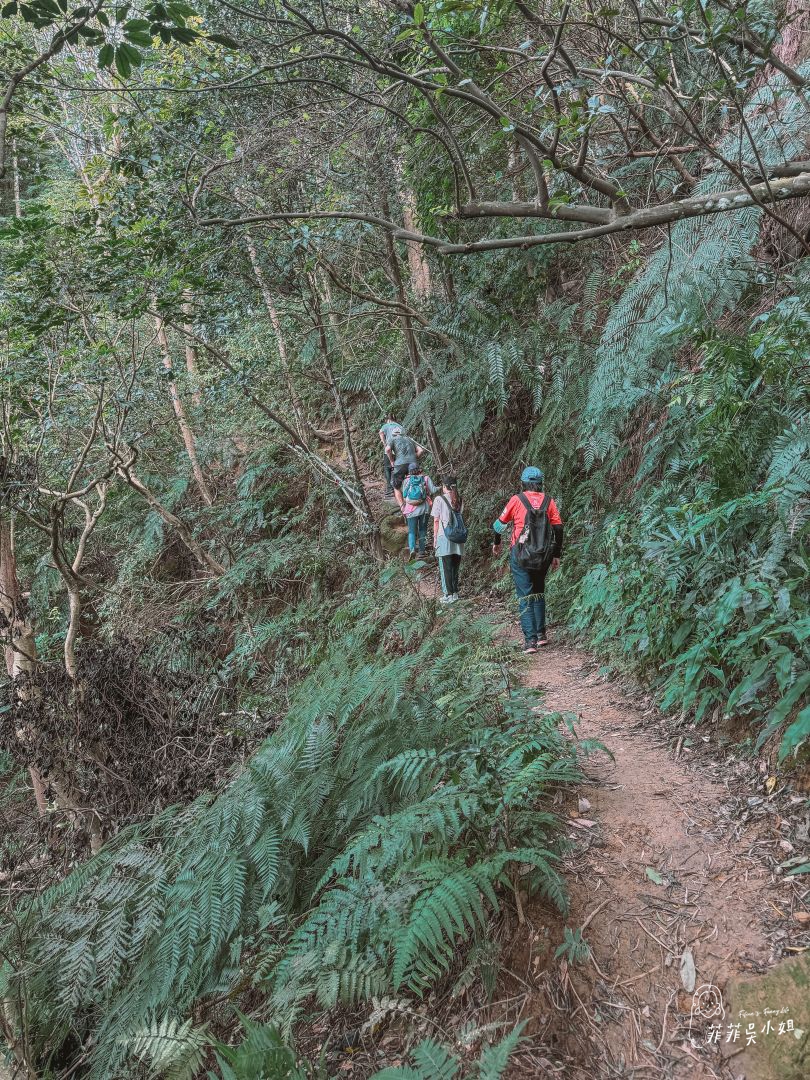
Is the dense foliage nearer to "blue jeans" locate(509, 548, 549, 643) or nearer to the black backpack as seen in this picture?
"blue jeans" locate(509, 548, 549, 643)

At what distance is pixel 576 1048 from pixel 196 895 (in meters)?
1.94

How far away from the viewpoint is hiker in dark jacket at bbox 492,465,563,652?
6531 mm

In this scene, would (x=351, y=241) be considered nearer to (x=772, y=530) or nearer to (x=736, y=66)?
(x=736, y=66)

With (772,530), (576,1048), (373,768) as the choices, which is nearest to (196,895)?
(373,768)

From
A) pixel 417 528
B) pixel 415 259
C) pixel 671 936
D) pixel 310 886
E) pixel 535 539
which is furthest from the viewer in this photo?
pixel 415 259

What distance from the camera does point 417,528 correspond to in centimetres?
988

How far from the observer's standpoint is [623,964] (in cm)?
269

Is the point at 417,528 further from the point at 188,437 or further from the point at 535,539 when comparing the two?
the point at 188,437

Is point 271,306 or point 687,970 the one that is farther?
point 271,306

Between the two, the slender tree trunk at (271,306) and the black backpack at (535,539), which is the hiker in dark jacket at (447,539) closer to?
the black backpack at (535,539)

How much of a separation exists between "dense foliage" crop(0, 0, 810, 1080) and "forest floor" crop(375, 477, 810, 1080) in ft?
0.61

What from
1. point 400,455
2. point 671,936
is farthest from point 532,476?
point 671,936

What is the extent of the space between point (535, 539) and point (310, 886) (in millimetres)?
3899

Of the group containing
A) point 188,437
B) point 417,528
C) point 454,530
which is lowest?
point 417,528
